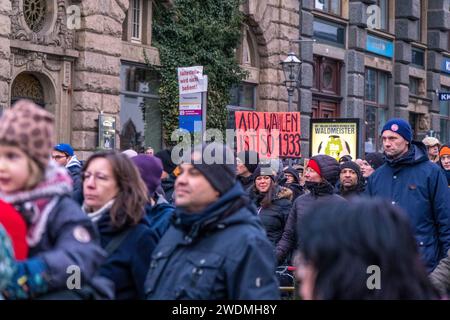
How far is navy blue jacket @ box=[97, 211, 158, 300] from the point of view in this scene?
15.8 ft

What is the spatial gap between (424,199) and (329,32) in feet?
64.1

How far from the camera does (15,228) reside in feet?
10.9

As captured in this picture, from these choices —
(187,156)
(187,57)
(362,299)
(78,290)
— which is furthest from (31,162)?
(187,57)

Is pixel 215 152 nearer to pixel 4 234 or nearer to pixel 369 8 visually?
pixel 4 234

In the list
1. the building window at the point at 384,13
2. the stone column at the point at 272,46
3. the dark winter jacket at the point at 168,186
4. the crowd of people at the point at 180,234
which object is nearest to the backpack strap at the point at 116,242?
the crowd of people at the point at 180,234

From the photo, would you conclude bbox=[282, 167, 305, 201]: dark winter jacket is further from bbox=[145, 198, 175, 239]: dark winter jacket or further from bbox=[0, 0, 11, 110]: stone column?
bbox=[145, 198, 175, 239]: dark winter jacket

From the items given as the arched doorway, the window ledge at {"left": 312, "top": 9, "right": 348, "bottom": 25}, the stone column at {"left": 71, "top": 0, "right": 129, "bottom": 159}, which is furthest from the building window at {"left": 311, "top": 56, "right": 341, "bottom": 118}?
the arched doorway

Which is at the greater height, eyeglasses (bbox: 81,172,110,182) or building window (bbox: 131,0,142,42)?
building window (bbox: 131,0,142,42)

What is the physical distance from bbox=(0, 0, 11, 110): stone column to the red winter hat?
13.0 m

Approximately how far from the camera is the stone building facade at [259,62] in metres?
17.5

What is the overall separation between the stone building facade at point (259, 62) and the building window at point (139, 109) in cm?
3

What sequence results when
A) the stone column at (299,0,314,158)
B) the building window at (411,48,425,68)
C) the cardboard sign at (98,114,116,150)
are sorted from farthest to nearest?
the building window at (411,48,425,68) → the stone column at (299,0,314,158) → the cardboard sign at (98,114,116,150)

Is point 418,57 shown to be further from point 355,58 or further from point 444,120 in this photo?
point 355,58

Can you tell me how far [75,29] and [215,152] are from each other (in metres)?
13.6
